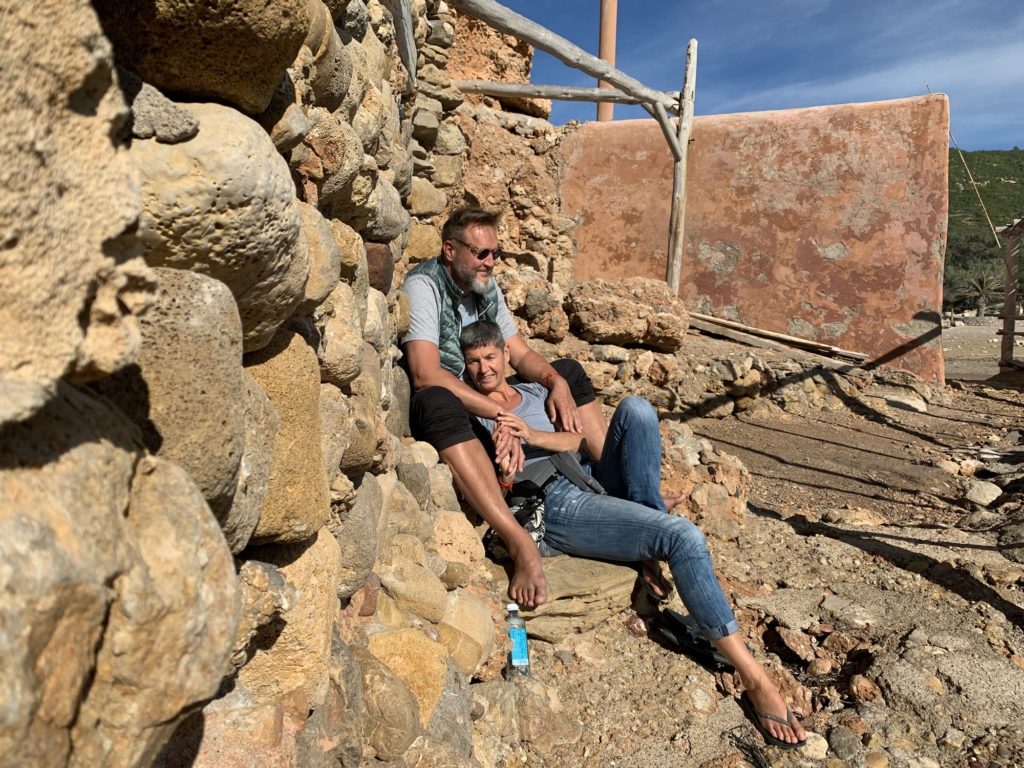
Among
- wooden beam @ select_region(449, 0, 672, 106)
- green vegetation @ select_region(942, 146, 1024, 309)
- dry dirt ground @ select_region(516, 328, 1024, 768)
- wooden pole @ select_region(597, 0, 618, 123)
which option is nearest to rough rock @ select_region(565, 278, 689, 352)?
dry dirt ground @ select_region(516, 328, 1024, 768)

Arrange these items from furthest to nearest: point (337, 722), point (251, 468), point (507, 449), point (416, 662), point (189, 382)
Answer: point (507, 449) → point (416, 662) → point (337, 722) → point (251, 468) → point (189, 382)

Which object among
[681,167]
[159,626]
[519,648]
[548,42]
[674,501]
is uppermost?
[548,42]

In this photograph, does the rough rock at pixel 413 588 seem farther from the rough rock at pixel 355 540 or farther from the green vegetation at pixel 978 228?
the green vegetation at pixel 978 228

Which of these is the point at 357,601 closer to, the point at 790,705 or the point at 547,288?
the point at 790,705

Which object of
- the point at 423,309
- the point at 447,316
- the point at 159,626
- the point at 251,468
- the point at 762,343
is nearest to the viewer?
the point at 159,626

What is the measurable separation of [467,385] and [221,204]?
2190 millimetres

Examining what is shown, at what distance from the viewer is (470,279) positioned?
3.22m

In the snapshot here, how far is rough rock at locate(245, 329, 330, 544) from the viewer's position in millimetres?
1078

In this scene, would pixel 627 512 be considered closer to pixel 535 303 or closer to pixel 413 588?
pixel 413 588

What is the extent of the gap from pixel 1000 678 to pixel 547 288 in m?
3.69

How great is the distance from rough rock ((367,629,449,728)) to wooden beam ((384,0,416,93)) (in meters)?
1.84

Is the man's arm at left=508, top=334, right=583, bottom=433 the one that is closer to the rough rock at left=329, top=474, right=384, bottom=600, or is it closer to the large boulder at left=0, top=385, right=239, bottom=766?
the rough rock at left=329, top=474, right=384, bottom=600

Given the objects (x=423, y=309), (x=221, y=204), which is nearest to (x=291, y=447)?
(x=221, y=204)

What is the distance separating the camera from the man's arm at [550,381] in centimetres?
330
